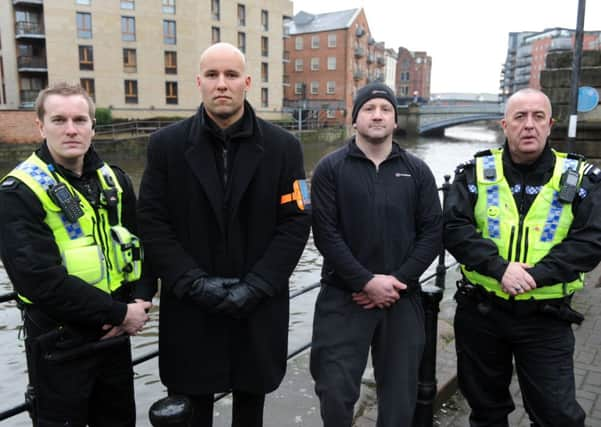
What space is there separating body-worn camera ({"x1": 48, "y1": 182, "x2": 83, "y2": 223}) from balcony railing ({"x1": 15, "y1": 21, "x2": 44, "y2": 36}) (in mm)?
40454

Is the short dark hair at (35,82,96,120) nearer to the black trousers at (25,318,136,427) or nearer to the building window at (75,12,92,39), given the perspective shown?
the black trousers at (25,318,136,427)

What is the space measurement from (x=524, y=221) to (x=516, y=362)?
2.53 ft

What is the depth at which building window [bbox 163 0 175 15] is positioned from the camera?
132ft

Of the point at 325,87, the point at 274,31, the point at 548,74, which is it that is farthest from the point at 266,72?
the point at 548,74

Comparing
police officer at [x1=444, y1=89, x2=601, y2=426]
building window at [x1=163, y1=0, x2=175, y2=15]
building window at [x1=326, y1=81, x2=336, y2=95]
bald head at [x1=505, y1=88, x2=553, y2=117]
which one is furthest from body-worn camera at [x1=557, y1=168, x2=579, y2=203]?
building window at [x1=326, y1=81, x2=336, y2=95]

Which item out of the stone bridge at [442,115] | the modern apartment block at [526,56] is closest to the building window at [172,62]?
the stone bridge at [442,115]

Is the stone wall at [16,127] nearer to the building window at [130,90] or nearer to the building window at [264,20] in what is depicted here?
the building window at [130,90]

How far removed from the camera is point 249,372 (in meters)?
2.51

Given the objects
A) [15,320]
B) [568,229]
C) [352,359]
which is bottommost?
[15,320]

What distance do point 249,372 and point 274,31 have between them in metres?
48.3

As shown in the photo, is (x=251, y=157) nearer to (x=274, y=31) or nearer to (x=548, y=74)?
(x=548, y=74)

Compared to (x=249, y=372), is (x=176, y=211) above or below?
above

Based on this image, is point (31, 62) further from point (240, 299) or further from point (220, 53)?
point (240, 299)

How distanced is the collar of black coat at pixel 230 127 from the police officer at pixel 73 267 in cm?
48
